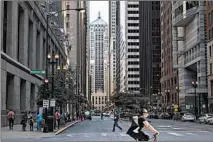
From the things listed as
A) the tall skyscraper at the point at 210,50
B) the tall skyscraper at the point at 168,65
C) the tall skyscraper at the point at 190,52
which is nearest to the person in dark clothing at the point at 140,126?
the tall skyscraper at the point at 210,50

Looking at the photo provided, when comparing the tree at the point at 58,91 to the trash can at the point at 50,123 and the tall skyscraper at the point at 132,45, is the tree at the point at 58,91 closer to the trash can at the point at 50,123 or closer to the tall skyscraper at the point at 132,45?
the trash can at the point at 50,123

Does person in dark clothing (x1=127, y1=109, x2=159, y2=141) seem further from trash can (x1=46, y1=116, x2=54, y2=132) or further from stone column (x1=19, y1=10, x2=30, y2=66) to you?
stone column (x1=19, y1=10, x2=30, y2=66)

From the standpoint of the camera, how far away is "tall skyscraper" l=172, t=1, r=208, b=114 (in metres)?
94.7

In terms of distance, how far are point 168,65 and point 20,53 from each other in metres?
85.4

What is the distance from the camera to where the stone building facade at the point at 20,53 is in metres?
45.2

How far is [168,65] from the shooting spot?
134 m

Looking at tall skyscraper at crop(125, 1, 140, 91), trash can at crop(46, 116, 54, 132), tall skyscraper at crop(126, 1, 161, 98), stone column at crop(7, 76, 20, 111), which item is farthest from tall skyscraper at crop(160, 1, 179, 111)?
trash can at crop(46, 116, 54, 132)

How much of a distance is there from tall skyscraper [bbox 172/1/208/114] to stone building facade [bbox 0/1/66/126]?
125 ft

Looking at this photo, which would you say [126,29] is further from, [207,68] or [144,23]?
[207,68]

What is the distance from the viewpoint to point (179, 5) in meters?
107

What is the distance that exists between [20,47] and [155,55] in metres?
133

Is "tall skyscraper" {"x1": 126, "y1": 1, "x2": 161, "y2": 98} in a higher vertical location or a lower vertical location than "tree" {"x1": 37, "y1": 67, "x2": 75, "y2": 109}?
higher

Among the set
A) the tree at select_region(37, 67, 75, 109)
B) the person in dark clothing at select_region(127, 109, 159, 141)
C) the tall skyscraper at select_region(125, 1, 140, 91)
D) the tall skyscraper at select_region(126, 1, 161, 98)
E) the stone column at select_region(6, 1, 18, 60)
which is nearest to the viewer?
the person in dark clothing at select_region(127, 109, 159, 141)

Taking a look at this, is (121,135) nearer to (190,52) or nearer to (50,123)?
(50,123)
